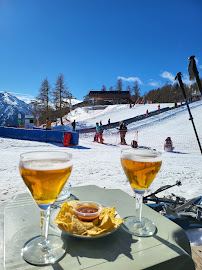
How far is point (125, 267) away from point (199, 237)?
5.96ft

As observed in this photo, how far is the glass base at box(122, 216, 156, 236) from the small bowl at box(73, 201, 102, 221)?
18 cm

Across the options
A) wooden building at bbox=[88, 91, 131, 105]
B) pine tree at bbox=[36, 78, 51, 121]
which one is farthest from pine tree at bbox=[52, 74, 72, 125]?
wooden building at bbox=[88, 91, 131, 105]

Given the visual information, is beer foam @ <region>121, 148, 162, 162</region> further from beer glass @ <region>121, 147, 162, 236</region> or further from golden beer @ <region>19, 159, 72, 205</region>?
golden beer @ <region>19, 159, 72, 205</region>

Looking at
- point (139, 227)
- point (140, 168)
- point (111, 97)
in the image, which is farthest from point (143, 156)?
point (111, 97)

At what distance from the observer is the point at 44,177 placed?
70 cm

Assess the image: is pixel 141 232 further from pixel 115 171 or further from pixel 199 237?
pixel 115 171

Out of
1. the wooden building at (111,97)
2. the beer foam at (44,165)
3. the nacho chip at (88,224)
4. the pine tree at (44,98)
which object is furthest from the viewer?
the wooden building at (111,97)

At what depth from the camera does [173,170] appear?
19.0 feet

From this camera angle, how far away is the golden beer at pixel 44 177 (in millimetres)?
697

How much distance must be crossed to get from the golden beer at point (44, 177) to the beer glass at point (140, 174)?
35 centimetres

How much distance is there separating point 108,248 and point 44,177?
16.6 inches

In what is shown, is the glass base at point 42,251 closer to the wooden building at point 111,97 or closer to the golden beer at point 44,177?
the golden beer at point 44,177

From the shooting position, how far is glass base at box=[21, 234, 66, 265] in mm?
710

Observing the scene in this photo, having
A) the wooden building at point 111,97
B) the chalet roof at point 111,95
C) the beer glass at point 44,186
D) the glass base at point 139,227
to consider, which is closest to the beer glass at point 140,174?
the glass base at point 139,227
